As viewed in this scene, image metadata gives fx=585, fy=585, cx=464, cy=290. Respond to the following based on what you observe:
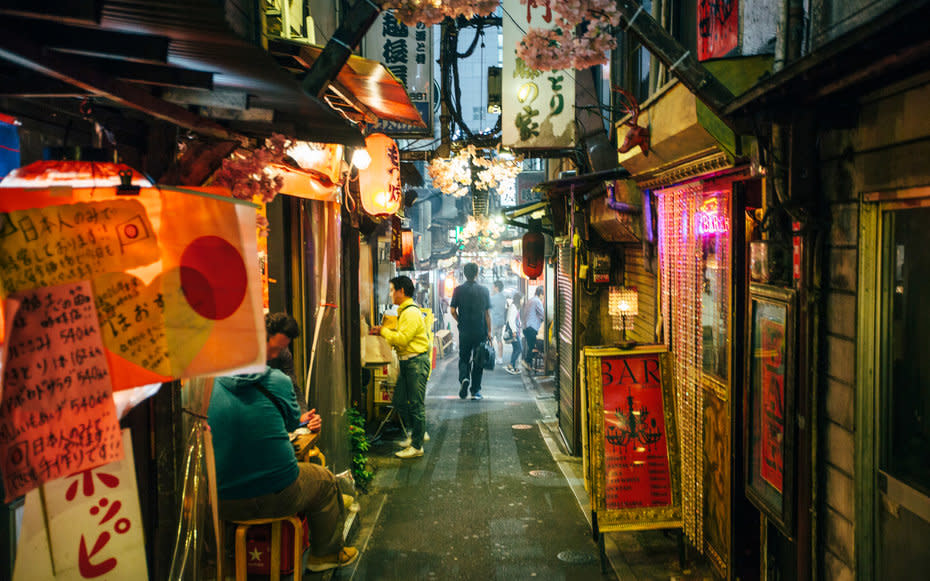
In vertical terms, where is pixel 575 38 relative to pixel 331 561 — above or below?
above

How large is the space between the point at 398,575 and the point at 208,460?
3.20 metres

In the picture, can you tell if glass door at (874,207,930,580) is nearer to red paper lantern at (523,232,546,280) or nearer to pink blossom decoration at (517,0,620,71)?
pink blossom decoration at (517,0,620,71)

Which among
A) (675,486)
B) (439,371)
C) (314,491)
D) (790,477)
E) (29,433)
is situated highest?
(29,433)

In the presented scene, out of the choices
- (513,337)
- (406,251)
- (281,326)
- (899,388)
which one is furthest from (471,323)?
(899,388)

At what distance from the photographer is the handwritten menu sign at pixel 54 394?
2.45 m

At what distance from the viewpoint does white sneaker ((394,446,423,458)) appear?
35.7 ft

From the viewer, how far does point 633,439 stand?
22.6 ft

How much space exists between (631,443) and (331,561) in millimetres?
3768

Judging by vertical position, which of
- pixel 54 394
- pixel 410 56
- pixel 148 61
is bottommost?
pixel 54 394

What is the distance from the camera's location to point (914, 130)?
11.0ft

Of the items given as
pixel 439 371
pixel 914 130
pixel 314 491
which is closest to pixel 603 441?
pixel 314 491

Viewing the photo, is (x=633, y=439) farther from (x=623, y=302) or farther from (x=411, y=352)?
(x=411, y=352)

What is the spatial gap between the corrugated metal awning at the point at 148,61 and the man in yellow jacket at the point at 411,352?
692 centimetres

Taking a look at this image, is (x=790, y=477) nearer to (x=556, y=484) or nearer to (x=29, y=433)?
(x=29, y=433)
